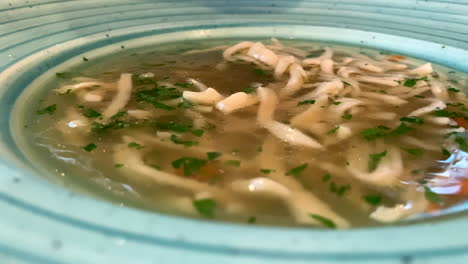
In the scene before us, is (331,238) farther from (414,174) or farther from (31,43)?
(31,43)

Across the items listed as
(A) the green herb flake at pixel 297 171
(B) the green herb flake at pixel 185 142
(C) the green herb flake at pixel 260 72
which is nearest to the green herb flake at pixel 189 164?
(B) the green herb flake at pixel 185 142

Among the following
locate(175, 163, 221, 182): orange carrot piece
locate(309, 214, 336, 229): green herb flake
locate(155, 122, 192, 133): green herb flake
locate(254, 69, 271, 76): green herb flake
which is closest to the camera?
locate(309, 214, 336, 229): green herb flake

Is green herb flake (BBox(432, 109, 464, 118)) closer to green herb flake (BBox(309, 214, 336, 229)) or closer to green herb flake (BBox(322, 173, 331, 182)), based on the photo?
green herb flake (BBox(322, 173, 331, 182))

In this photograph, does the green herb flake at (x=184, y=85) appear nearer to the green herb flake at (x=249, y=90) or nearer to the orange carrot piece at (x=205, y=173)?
the green herb flake at (x=249, y=90)

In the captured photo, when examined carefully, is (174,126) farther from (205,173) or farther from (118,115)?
(205,173)

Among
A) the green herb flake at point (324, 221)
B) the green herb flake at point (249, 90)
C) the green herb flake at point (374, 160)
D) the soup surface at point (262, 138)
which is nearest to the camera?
the green herb flake at point (324, 221)

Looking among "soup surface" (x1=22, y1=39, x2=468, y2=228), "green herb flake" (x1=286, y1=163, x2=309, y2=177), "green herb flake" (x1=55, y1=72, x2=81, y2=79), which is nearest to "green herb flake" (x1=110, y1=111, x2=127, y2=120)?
"soup surface" (x1=22, y1=39, x2=468, y2=228)

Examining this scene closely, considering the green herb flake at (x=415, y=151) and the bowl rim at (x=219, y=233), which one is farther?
the green herb flake at (x=415, y=151)

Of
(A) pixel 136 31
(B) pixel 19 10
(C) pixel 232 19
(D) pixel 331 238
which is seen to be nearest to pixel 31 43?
(B) pixel 19 10
